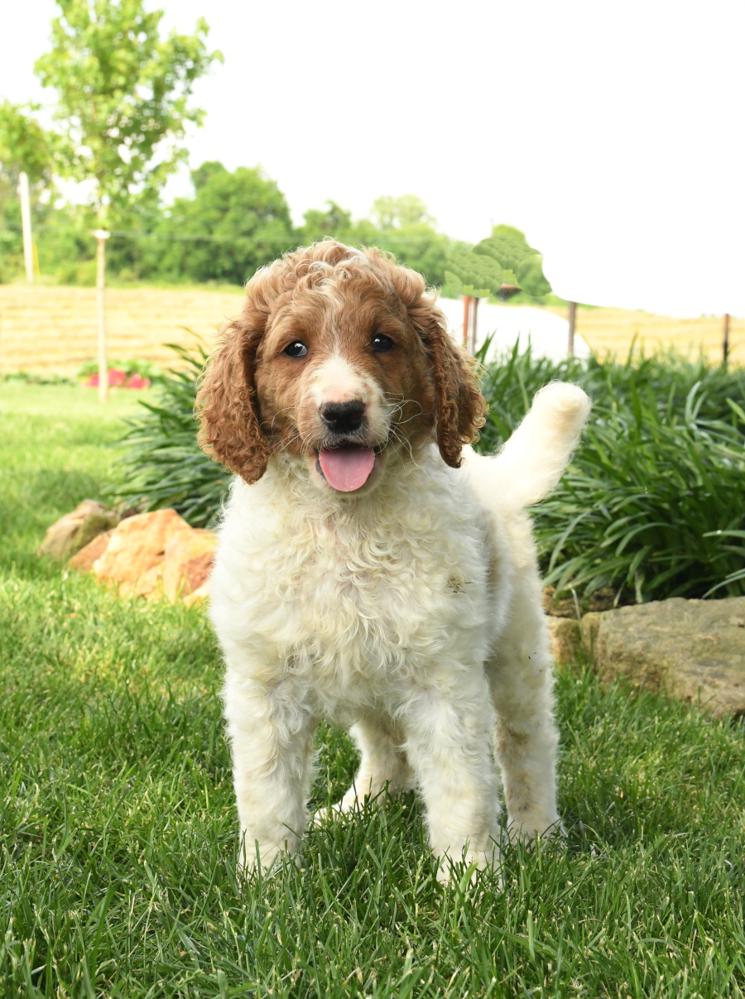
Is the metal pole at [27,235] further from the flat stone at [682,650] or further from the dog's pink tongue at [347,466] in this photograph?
the dog's pink tongue at [347,466]

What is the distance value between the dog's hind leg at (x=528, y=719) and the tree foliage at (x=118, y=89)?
17398mm

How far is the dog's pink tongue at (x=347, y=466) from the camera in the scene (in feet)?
8.92

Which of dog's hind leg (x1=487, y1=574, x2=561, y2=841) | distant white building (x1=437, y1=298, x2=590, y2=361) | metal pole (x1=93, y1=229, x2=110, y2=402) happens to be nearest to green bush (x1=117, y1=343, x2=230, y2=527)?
distant white building (x1=437, y1=298, x2=590, y2=361)

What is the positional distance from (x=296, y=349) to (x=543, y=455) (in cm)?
102

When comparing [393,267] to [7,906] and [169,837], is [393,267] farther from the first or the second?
[7,906]

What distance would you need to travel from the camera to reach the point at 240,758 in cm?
295

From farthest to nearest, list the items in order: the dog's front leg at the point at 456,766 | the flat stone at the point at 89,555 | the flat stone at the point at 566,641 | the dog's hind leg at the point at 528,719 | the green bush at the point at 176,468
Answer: the green bush at the point at 176,468 → the flat stone at the point at 89,555 → the flat stone at the point at 566,641 → the dog's hind leg at the point at 528,719 → the dog's front leg at the point at 456,766

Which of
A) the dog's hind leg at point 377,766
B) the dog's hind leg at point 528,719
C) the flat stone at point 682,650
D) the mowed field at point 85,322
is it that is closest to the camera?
the dog's hind leg at point 528,719

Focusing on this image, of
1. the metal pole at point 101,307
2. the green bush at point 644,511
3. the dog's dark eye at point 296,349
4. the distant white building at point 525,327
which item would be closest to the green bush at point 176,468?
the green bush at point 644,511

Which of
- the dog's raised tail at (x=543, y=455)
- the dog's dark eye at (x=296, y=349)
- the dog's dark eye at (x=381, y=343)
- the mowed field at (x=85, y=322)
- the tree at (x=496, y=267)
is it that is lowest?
the mowed field at (x=85, y=322)

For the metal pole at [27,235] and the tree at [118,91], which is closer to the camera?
the tree at [118,91]

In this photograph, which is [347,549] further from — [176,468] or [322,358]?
[176,468]

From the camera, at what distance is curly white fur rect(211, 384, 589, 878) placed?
9.34 ft

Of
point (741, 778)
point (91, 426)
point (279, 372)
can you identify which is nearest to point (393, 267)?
point (279, 372)
